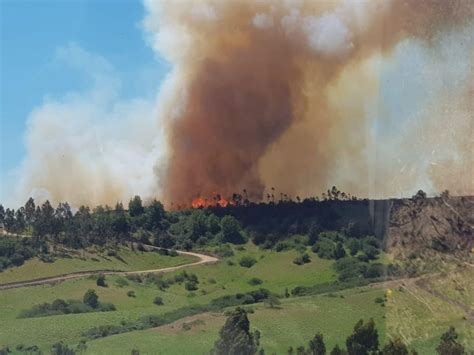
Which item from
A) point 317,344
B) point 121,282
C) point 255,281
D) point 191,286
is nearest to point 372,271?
point 255,281

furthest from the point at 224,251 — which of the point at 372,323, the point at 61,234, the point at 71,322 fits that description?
the point at 372,323

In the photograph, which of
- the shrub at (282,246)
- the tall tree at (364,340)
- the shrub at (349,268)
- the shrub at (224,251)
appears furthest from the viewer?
the shrub at (224,251)

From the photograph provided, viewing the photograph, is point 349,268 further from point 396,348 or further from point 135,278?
point 396,348

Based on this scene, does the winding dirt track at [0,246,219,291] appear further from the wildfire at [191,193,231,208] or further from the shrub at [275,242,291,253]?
the wildfire at [191,193,231,208]

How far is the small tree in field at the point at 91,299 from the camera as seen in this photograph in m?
53.8

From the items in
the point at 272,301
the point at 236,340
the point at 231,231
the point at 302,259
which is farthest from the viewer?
the point at 231,231

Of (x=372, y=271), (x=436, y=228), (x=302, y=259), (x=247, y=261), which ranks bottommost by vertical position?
(x=372, y=271)

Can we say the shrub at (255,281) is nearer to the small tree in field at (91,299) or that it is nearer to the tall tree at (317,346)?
the small tree in field at (91,299)

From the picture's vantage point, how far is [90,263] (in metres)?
60.8

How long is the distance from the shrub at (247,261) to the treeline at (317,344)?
2251cm

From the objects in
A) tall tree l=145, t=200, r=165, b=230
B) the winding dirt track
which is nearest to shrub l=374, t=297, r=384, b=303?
the winding dirt track

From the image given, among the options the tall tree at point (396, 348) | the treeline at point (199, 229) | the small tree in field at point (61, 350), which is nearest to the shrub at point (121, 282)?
the treeline at point (199, 229)

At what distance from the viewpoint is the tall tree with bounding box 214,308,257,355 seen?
36.8 meters

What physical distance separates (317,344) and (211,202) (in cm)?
4117
